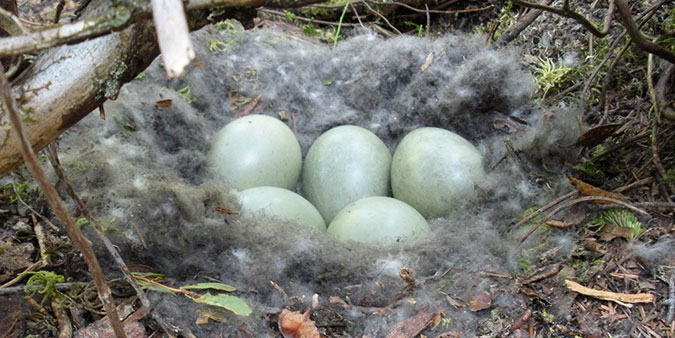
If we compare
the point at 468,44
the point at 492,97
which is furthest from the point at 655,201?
the point at 468,44

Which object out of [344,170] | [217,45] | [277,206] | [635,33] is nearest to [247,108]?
[217,45]

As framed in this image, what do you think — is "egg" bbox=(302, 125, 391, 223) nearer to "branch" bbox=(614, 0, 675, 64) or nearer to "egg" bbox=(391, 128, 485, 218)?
"egg" bbox=(391, 128, 485, 218)

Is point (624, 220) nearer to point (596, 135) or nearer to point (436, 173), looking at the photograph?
point (596, 135)

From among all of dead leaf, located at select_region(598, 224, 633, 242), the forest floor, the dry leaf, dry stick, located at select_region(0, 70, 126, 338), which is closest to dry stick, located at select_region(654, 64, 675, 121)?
the forest floor

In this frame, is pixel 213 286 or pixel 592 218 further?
pixel 592 218

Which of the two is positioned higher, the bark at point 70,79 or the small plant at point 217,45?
the bark at point 70,79

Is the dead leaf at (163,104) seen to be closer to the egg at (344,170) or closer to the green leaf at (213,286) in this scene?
the egg at (344,170)

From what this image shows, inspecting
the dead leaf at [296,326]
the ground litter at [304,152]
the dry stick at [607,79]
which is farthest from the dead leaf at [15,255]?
the dry stick at [607,79]

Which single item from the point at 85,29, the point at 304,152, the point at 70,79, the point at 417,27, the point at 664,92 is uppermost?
the point at 85,29
